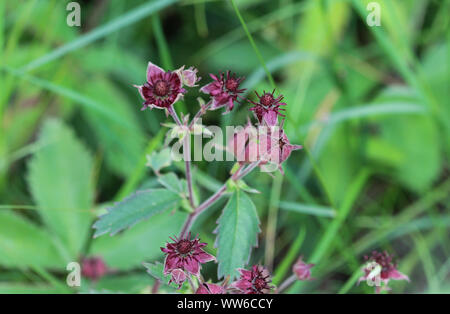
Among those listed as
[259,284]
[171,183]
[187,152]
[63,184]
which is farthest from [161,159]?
[63,184]

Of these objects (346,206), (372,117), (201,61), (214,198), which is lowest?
(214,198)

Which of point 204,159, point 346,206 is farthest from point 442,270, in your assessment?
point 204,159

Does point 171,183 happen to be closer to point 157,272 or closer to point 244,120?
point 157,272

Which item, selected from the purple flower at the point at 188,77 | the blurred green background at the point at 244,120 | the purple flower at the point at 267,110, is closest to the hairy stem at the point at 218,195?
the purple flower at the point at 267,110

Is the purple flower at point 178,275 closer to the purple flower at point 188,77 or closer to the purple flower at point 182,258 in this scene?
the purple flower at point 182,258

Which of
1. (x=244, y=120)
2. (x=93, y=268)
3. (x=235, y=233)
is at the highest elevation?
(x=244, y=120)

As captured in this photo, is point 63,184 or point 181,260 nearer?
point 181,260
